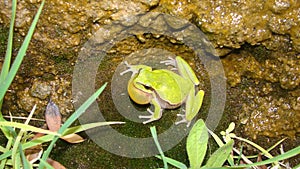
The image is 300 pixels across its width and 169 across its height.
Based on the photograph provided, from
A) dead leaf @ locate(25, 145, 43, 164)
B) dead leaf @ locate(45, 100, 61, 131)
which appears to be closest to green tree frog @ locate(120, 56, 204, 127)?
dead leaf @ locate(45, 100, 61, 131)

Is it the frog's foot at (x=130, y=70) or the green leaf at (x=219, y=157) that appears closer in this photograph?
the green leaf at (x=219, y=157)

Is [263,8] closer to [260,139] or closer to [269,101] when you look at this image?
[269,101]

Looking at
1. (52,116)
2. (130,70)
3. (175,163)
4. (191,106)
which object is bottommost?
(175,163)

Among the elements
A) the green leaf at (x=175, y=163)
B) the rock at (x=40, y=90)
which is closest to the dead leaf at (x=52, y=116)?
the rock at (x=40, y=90)

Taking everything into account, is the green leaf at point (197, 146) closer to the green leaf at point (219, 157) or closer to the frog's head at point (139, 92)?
the green leaf at point (219, 157)

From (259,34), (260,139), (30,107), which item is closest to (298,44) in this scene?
(259,34)

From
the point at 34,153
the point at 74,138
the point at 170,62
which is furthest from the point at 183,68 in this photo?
the point at 34,153

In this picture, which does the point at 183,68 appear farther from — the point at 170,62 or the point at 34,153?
the point at 34,153
